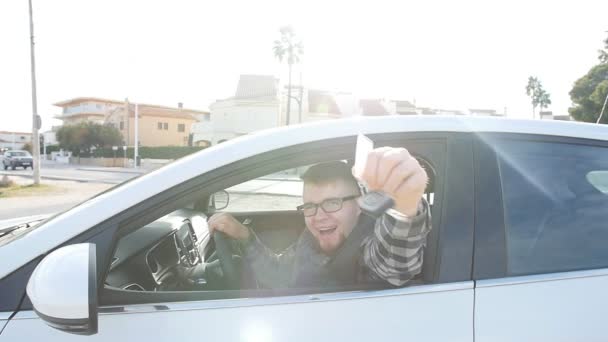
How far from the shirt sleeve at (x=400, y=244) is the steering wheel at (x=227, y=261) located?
1.87ft

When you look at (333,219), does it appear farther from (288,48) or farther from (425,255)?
(288,48)

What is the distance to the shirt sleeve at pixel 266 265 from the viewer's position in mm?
1681

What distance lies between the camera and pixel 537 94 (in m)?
55.6

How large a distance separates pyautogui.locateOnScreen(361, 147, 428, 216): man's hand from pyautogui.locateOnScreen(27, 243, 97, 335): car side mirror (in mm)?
748

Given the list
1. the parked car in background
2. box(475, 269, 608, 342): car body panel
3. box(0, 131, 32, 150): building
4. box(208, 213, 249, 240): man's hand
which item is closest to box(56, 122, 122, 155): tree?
the parked car in background

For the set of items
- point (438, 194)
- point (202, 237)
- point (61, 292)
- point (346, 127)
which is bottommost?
point (202, 237)

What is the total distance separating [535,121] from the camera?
1506mm

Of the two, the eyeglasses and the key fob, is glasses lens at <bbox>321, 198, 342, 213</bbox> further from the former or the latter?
the key fob

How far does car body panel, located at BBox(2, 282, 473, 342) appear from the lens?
3.98ft

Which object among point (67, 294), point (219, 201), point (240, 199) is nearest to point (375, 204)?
A: point (67, 294)

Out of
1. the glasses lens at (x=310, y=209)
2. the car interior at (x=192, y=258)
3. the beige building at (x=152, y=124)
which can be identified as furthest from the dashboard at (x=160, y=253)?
the beige building at (x=152, y=124)

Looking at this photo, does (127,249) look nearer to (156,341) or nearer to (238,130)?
(156,341)

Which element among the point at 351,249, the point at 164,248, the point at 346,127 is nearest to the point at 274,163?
the point at 346,127

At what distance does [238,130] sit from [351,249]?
138 ft
